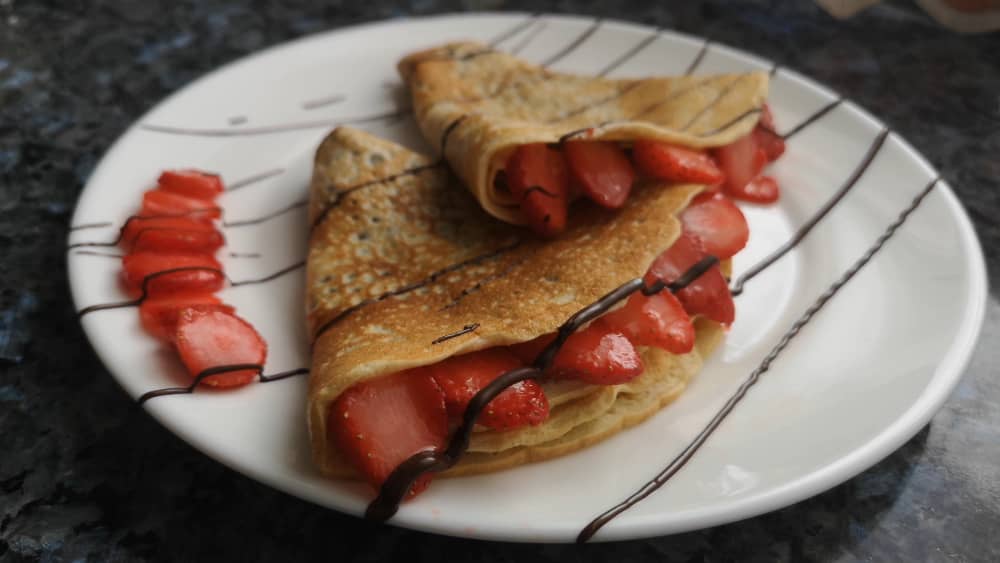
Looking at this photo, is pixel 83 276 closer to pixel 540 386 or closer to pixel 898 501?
pixel 540 386

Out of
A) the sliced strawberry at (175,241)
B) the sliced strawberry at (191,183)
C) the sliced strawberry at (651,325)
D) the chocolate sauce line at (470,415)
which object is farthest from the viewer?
the sliced strawberry at (191,183)

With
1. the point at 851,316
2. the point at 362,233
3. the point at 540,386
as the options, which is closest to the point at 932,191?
the point at 851,316

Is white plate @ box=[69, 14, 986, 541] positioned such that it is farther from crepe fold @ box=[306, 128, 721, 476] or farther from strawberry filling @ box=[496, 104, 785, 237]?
strawberry filling @ box=[496, 104, 785, 237]

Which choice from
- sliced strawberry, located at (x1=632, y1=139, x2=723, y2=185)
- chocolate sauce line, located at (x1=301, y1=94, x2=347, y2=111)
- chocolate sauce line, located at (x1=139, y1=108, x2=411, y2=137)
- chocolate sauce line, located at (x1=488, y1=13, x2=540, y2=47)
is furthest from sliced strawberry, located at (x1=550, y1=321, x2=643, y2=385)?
chocolate sauce line, located at (x1=488, y1=13, x2=540, y2=47)

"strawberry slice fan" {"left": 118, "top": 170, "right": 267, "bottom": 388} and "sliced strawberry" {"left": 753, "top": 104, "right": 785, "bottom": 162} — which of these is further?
"sliced strawberry" {"left": 753, "top": 104, "right": 785, "bottom": 162}

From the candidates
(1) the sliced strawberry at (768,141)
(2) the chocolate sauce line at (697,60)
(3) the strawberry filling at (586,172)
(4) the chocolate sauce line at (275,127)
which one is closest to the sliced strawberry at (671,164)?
(3) the strawberry filling at (586,172)

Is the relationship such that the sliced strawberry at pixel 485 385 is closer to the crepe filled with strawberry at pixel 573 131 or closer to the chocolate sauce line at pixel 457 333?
the chocolate sauce line at pixel 457 333

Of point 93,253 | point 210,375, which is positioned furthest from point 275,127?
point 210,375
